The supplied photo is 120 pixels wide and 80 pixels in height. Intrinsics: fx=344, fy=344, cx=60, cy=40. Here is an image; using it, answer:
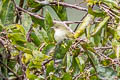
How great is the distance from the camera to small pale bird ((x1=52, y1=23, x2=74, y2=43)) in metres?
1.14

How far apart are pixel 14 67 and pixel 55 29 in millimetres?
433

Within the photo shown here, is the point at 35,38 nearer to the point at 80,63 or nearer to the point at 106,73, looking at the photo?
the point at 80,63

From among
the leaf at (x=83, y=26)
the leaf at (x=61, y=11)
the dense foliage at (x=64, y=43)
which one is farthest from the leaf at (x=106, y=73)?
the leaf at (x=61, y=11)

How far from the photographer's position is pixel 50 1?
1365mm

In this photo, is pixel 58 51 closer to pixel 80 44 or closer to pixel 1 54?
pixel 80 44

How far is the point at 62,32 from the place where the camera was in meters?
1.17

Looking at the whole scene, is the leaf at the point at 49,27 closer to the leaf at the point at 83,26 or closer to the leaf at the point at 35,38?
the leaf at the point at 83,26

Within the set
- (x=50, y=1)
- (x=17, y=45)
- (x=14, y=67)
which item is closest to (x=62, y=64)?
(x=17, y=45)

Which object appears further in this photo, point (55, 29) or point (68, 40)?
point (55, 29)

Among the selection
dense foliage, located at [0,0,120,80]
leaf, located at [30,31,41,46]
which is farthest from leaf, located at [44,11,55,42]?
leaf, located at [30,31,41,46]

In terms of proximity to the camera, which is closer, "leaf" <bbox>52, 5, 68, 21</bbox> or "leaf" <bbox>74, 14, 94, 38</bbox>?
"leaf" <bbox>74, 14, 94, 38</bbox>

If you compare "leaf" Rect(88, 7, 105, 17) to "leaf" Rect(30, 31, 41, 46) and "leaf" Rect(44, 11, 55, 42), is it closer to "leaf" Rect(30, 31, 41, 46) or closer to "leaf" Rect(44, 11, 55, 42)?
"leaf" Rect(44, 11, 55, 42)

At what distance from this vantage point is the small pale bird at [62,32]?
45.1 inches

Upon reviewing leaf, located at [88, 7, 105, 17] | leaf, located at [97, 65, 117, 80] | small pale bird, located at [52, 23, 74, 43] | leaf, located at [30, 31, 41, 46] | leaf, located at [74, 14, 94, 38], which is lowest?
leaf, located at [97, 65, 117, 80]
